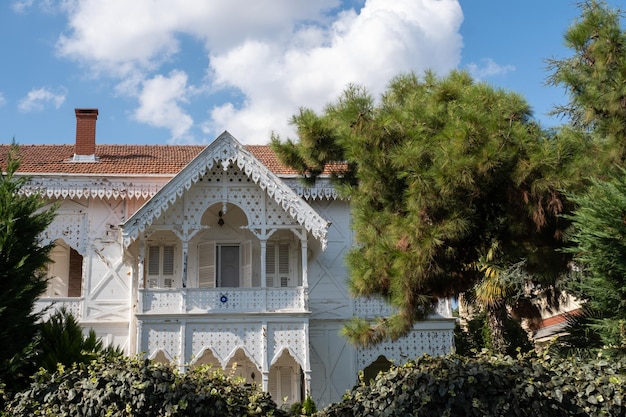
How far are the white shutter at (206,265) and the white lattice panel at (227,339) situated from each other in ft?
7.45

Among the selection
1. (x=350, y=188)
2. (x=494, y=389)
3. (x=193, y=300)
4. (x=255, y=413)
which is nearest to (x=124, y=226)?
(x=193, y=300)

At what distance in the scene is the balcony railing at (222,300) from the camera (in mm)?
18047

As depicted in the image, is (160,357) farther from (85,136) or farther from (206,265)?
(85,136)

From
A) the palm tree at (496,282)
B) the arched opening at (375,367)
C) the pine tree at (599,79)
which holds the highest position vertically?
the pine tree at (599,79)

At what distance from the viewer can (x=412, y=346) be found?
1978 cm

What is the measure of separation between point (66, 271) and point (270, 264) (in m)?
5.93

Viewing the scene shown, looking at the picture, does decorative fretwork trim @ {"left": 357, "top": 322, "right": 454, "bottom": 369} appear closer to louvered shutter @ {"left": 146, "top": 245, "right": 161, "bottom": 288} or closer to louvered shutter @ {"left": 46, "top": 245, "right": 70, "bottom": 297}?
louvered shutter @ {"left": 146, "top": 245, "right": 161, "bottom": 288}

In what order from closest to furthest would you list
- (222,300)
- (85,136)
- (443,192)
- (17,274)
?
1. (17,274)
2. (443,192)
3. (222,300)
4. (85,136)

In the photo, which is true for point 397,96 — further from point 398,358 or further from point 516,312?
point 398,358

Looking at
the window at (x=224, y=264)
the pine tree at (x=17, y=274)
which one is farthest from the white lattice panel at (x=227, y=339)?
the pine tree at (x=17, y=274)

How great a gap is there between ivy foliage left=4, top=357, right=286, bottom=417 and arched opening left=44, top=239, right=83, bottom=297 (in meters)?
12.1

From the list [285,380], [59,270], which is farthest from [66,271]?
[285,380]

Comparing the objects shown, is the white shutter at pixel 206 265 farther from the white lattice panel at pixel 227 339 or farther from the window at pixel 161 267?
the white lattice panel at pixel 227 339

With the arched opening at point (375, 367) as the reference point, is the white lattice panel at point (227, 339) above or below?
above
